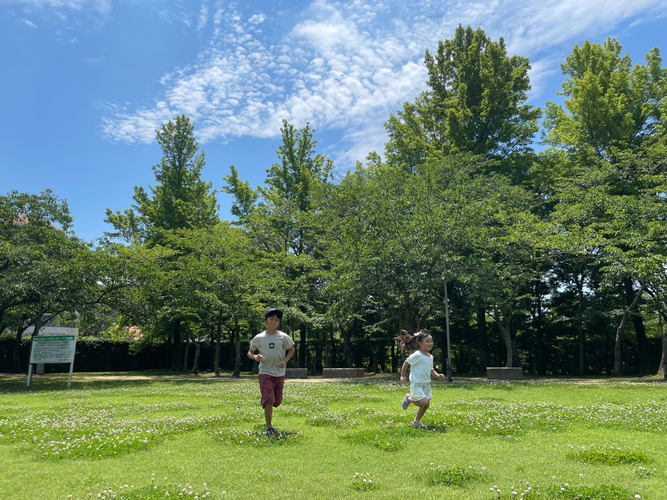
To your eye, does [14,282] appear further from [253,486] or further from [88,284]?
[253,486]

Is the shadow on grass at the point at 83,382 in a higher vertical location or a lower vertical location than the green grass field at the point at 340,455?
lower

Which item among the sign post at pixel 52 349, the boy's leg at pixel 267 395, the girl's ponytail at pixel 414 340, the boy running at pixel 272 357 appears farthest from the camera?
the sign post at pixel 52 349

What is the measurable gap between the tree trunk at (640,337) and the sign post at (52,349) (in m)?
29.5

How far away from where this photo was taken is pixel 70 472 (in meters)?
4.65

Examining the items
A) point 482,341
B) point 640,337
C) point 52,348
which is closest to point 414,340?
point 52,348

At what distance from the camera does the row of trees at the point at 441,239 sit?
63.7 ft

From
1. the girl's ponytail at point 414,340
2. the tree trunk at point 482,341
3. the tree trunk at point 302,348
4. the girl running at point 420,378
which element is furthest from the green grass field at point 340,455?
the tree trunk at point 302,348

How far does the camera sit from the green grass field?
13.2 feet

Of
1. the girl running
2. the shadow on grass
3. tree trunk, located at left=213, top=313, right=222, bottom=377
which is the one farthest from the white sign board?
the girl running

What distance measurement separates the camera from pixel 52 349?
16656 millimetres

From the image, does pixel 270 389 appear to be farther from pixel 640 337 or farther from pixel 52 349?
pixel 640 337

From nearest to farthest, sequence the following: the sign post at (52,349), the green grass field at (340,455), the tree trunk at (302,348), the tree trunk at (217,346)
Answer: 1. the green grass field at (340,455)
2. the sign post at (52,349)
3. the tree trunk at (217,346)
4. the tree trunk at (302,348)

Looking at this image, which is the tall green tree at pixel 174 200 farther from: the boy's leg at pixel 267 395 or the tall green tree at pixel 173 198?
the boy's leg at pixel 267 395

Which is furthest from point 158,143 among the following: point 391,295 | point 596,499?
point 596,499
